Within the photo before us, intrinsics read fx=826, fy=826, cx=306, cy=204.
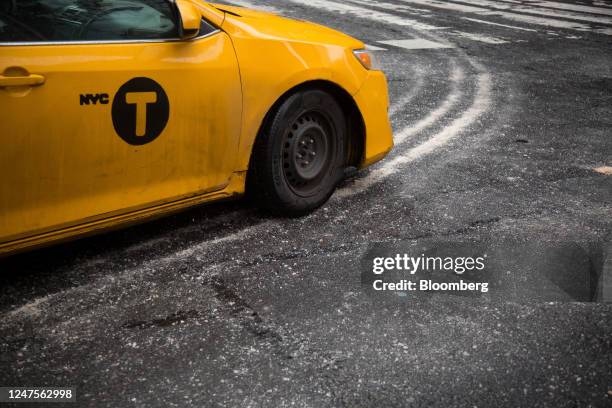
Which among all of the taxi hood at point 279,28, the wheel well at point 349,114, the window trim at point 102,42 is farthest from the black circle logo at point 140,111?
the wheel well at point 349,114

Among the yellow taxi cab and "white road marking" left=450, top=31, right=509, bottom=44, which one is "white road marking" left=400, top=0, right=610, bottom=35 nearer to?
"white road marking" left=450, top=31, right=509, bottom=44

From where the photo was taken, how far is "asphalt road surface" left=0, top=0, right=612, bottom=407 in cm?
309

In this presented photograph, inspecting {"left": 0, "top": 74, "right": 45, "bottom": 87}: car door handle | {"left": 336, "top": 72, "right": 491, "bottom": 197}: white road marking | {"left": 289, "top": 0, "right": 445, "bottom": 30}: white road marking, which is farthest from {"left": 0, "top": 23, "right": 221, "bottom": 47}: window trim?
{"left": 289, "top": 0, "right": 445, "bottom": 30}: white road marking

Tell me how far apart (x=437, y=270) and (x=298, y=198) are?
1.03 meters

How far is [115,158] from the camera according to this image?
3828mm

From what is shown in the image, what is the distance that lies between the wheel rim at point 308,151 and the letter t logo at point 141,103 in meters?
0.96

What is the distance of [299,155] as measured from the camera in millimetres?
4781

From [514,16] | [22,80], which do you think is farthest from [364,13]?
[22,80]

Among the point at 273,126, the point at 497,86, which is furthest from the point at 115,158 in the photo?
the point at 497,86

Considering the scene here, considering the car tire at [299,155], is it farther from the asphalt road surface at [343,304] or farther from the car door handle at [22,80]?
the car door handle at [22,80]

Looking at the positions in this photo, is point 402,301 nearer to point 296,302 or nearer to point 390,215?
point 296,302

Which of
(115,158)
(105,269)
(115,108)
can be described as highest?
(115,108)

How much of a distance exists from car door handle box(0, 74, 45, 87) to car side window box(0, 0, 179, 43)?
0.19 meters

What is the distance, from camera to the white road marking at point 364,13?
14083mm
